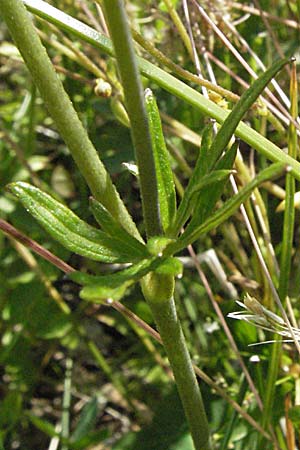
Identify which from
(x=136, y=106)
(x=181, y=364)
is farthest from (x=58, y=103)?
(x=181, y=364)

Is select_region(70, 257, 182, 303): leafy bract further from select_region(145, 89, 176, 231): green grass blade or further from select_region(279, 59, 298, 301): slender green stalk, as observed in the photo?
select_region(279, 59, 298, 301): slender green stalk

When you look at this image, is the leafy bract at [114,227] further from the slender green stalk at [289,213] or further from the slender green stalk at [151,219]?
the slender green stalk at [289,213]

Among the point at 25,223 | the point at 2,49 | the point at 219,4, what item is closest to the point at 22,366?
the point at 25,223

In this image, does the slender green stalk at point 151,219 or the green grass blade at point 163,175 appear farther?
the green grass blade at point 163,175

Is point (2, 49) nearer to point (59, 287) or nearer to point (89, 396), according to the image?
point (59, 287)

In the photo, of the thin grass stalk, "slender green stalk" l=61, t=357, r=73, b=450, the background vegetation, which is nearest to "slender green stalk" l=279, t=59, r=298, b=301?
the thin grass stalk

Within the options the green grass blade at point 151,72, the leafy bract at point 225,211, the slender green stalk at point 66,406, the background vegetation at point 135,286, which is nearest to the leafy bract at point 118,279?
the leafy bract at point 225,211
